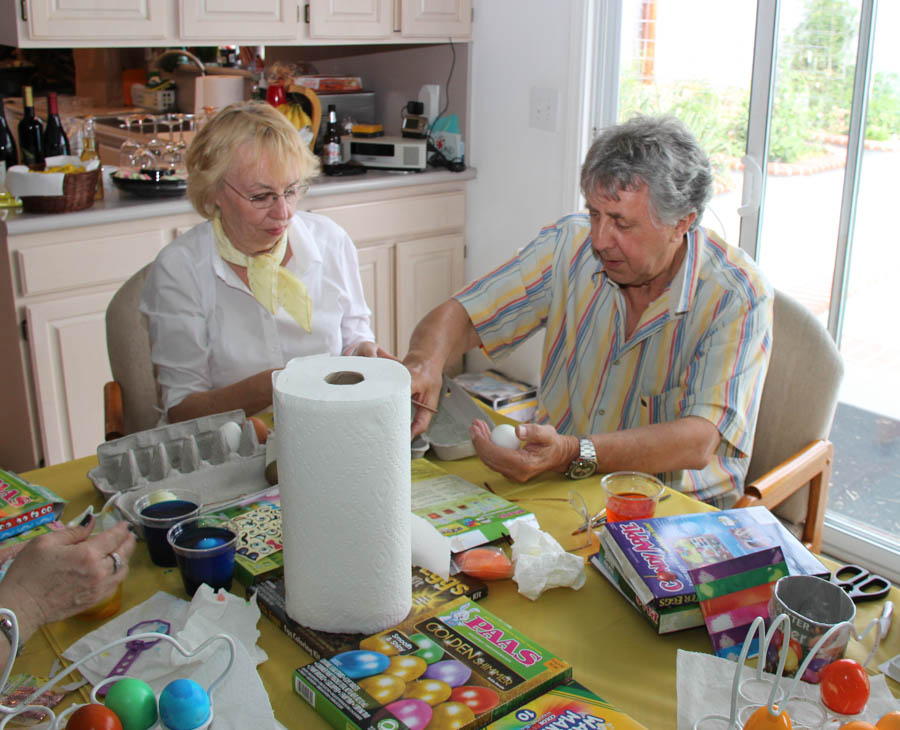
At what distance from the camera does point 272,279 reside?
190 cm

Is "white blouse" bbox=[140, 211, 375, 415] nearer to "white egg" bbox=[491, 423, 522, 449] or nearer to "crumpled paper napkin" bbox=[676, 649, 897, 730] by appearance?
"white egg" bbox=[491, 423, 522, 449]

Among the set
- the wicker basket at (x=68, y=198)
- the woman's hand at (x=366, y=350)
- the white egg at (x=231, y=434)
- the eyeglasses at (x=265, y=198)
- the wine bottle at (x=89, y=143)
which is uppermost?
the wine bottle at (x=89, y=143)

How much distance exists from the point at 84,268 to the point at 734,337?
1870 millimetres

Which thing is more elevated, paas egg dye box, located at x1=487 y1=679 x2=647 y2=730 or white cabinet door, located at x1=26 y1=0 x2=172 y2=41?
white cabinet door, located at x1=26 y1=0 x2=172 y2=41

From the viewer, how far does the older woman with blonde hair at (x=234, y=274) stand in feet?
5.97

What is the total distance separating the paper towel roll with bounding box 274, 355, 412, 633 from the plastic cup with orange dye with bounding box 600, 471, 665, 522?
370mm

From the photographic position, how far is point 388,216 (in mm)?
3242

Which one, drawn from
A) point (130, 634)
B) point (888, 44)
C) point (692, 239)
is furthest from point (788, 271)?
point (130, 634)

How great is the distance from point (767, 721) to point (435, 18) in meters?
2.86

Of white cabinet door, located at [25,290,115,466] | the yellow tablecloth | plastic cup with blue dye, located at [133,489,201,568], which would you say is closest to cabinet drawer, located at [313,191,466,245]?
white cabinet door, located at [25,290,115,466]

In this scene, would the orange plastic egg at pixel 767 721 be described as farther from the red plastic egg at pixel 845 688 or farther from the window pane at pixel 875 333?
the window pane at pixel 875 333

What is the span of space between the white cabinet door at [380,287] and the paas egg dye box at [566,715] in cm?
243

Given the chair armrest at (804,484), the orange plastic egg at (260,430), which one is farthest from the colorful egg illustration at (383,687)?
the chair armrest at (804,484)

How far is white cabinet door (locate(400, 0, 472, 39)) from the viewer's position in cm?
318
